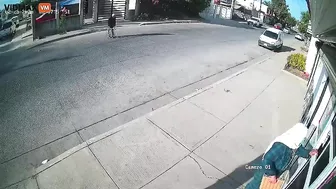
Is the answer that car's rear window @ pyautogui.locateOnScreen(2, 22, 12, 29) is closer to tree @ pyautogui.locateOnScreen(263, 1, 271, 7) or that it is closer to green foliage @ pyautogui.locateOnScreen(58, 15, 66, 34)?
green foliage @ pyautogui.locateOnScreen(58, 15, 66, 34)

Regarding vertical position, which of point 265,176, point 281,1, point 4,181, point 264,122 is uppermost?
point 281,1

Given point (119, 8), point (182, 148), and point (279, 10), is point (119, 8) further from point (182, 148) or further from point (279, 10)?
point (279, 10)

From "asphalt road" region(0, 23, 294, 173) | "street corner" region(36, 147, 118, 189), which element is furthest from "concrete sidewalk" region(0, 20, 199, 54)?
"street corner" region(36, 147, 118, 189)

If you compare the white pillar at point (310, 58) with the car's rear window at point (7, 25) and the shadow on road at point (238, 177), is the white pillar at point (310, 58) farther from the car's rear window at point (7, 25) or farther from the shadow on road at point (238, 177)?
the car's rear window at point (7, 25)

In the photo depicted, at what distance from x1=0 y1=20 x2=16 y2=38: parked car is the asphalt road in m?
3.43

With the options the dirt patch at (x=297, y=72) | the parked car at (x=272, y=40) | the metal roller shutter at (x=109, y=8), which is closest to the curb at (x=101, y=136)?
the dirt patch at (x=297, y=72)

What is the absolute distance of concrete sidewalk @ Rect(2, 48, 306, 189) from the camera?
219 inches

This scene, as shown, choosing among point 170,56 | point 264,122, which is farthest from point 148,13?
point 264,122

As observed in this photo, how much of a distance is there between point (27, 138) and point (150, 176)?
123 inches

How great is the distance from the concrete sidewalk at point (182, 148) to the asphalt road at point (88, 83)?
61 centimetres

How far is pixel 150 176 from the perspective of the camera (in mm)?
5738

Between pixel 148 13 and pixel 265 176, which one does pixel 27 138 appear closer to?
pixel 265 176

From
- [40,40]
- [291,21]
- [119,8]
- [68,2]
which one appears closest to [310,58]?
[40,40]

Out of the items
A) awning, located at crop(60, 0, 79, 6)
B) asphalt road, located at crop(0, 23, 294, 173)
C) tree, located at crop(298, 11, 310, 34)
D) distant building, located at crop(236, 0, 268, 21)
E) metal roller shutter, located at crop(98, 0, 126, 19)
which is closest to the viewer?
asphalt road, located at crop(0, 23, 294, 173)
